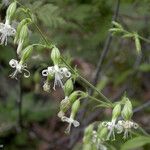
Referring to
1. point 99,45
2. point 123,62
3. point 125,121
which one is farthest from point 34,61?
point 123,62

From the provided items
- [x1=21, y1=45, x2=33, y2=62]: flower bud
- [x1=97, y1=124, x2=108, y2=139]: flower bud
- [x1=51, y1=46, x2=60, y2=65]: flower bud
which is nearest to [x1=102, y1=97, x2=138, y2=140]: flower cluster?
[x1=97, y1=124, x2=108, y2=139]: flower bud

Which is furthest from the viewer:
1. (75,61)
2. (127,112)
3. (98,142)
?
(75,61)

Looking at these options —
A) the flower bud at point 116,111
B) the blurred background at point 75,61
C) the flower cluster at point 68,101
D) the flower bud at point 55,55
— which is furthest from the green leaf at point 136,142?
the flower bud at point 55,55

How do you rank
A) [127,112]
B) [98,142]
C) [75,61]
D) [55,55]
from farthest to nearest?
1. [75,61]
2. [98,142]
3. [127,112]
4. [55,55]

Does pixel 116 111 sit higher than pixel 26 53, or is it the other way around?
pixel 26 53

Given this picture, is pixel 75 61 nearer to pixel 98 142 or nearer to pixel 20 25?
pixel 98 142

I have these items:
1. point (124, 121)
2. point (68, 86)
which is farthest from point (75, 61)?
point (124, 121)

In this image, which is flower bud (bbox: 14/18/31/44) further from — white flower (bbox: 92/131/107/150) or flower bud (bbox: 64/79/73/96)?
white flower (bbox: 92/131/107/150)

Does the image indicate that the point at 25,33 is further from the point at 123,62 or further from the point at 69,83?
the point at 123,62
